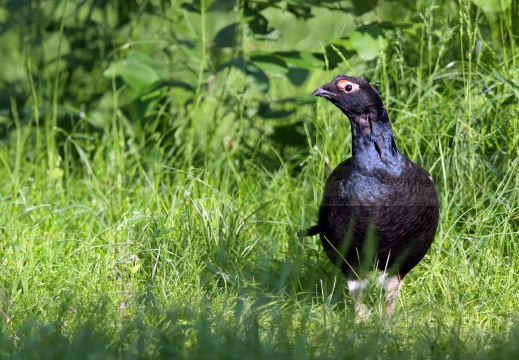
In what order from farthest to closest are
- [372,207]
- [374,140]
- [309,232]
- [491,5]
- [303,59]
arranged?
1. [303,59]
2. [491,5]
3. [309,232]
4. [374,140]
5. [372,207]

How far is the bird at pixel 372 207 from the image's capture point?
363 cm

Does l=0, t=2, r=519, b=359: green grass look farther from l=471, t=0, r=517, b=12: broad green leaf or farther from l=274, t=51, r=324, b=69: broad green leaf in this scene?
l=274, t=51, r=324, b=69: broad green leaf

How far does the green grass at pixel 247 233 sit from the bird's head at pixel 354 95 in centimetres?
60

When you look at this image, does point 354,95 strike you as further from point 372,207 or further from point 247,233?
point 247,233

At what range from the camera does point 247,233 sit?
4098 millimetres

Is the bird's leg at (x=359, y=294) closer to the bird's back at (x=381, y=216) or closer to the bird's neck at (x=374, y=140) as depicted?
the bird's back at (x=381, y=216)

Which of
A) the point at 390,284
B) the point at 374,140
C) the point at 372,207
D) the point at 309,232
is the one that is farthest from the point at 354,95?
the point at 390,284

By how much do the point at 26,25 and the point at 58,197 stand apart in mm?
1519

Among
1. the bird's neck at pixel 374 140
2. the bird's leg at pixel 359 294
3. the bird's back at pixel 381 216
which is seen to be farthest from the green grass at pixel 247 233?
the bird's neck at pixel 374 140

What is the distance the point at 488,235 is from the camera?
152 inches

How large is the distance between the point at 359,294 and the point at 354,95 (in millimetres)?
859

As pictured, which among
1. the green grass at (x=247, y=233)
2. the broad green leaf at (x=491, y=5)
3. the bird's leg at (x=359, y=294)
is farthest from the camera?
the broad green leaf at (x=491, y=5)

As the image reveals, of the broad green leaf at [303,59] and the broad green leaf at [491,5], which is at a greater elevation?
the broad green leaf at [491,5]

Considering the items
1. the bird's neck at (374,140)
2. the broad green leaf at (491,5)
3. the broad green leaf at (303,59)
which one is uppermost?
the broad green leaf at (491,5)
